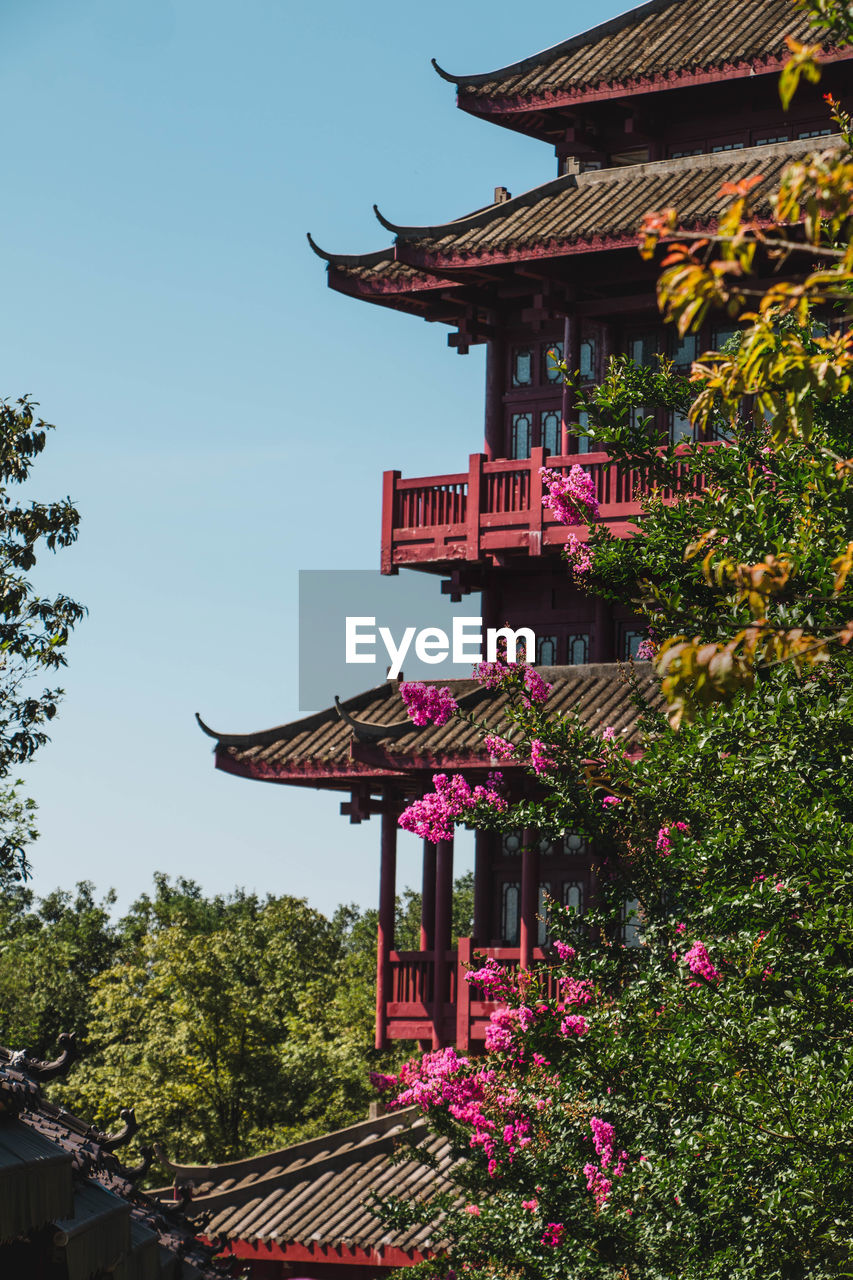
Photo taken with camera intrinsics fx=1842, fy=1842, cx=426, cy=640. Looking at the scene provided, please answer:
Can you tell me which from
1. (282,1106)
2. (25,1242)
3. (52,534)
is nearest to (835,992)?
(25,1242)

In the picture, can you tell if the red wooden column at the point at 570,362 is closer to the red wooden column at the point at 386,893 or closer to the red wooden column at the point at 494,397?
the red wooden column at the point at 494,397

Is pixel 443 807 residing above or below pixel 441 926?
above

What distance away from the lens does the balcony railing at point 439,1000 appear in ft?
63.2

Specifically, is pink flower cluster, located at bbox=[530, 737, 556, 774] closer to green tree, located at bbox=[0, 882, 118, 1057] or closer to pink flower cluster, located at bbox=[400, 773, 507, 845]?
pink flower cluster, located at bbox=[400, 773, 507, 845]

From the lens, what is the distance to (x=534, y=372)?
822 inches

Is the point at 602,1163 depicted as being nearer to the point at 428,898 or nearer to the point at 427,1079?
the point at 427,1079

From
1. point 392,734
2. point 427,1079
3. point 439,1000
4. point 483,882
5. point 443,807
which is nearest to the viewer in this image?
point 443,807

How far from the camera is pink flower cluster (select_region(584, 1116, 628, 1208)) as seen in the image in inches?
414

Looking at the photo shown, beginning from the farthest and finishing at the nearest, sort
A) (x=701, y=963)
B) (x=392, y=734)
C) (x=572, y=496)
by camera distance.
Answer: (x=392, y=734) < (x=572, y=496) < (x=701, y=963)

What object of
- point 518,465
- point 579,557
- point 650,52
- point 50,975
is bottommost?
point 50,975

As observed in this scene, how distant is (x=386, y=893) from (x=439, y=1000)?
4.74 feet

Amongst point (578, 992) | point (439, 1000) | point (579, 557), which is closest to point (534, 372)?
point (439, 1000)

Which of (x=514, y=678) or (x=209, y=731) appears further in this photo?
(x=209, y=731)

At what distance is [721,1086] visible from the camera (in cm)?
785
